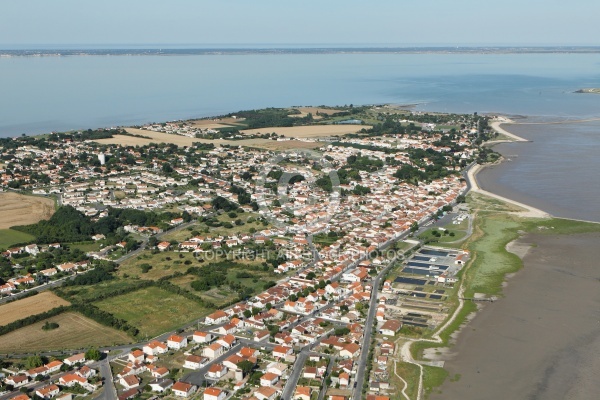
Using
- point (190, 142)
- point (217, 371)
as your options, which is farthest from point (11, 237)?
point (190, 142)

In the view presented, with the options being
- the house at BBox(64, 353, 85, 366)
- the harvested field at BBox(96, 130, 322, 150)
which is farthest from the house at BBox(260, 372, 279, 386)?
the harvested field at BBox(96, 130, 322, 150)

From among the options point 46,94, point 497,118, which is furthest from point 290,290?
point 46,94

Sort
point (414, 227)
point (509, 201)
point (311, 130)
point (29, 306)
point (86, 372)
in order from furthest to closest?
point (311, 130) < point (509, 201) < point (414, 227) < point (29, 306) < point (86, 372)

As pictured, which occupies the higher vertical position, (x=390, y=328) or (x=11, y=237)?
(x=390, y=328)

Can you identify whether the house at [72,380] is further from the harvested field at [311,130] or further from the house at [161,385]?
the harvested field at [311,130]

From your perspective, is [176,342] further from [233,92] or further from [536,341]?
[233,92]

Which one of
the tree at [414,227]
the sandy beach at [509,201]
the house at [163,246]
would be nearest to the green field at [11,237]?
the house at [163,246]
